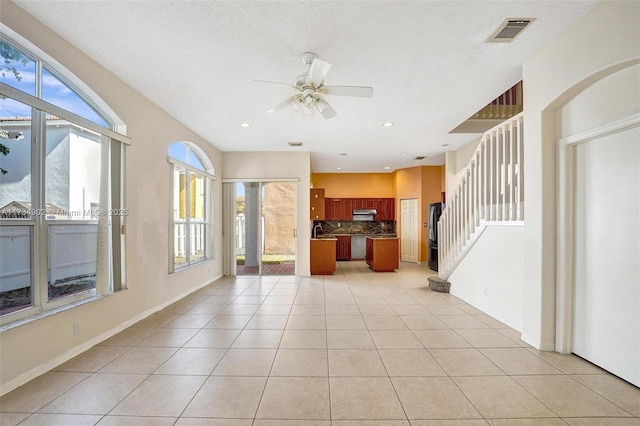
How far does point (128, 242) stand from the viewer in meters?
3.77

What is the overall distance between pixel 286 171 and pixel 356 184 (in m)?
4.09

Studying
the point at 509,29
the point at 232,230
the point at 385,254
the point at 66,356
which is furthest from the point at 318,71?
the point at 385,254

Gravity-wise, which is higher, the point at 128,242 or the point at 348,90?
the point at 348,90

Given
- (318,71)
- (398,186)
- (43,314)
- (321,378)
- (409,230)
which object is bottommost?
(321,378)

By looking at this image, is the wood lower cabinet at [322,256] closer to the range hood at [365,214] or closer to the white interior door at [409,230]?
the range hood at [365,214]

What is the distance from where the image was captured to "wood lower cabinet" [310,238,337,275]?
24.8 ft

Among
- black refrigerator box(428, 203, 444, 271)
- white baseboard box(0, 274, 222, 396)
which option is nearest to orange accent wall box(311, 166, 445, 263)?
black refrigerator box(428, 203, 444, 271)

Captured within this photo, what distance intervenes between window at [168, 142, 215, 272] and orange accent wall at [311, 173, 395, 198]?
4.81 meters

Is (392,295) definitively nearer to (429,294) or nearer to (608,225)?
(429,294)

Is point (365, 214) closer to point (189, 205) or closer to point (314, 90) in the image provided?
point (189, 205)

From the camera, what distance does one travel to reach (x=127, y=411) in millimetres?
2111

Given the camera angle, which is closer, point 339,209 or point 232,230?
point 232,230

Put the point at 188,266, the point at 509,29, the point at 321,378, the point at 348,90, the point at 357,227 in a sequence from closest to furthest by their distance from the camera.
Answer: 1. the point at 321,378
2. the point at 509,29
3. the point at 348,90
4. the point at 188,266
5. the point at 357,227

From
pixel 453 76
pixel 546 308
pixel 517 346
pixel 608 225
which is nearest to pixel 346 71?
pixel 453 76
